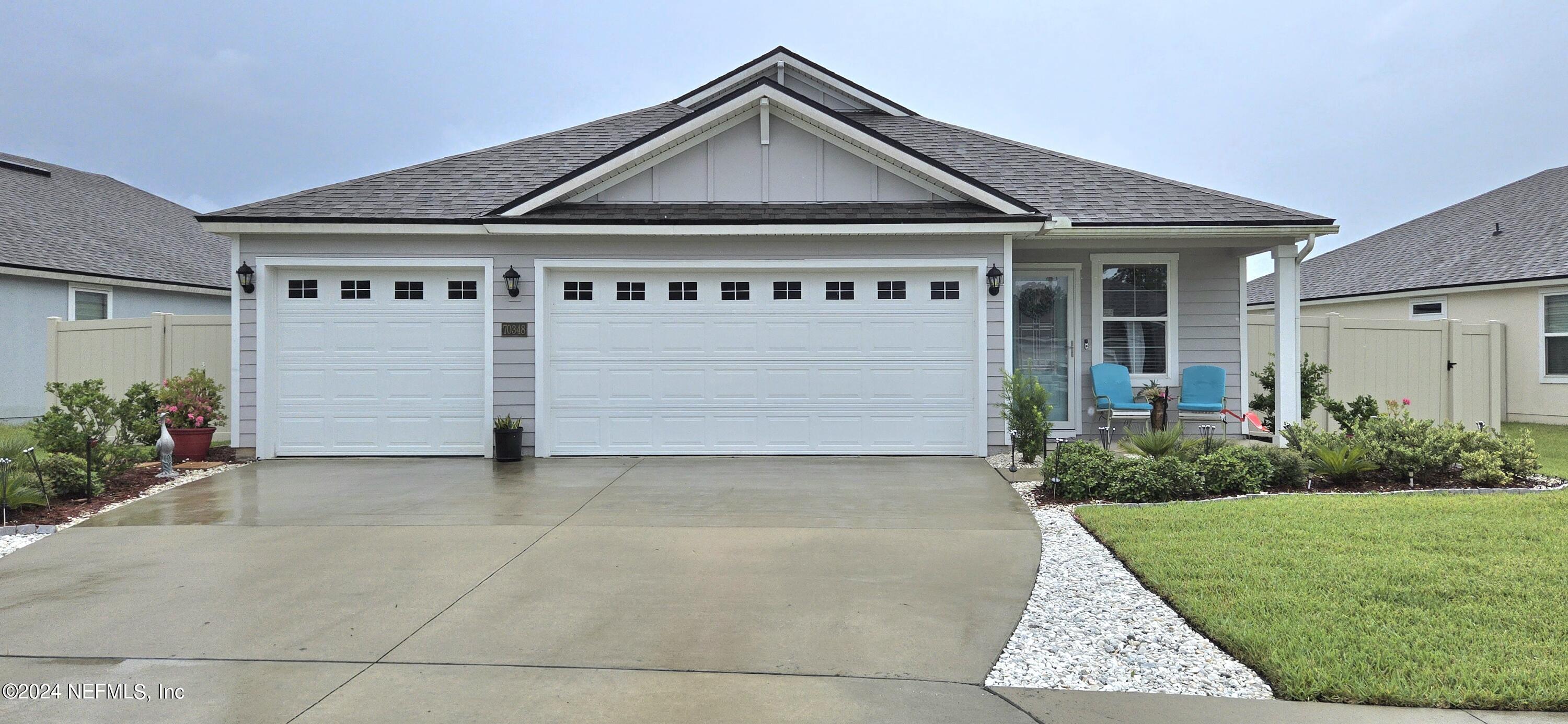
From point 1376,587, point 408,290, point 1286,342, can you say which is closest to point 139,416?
point 408,290

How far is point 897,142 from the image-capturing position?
9477 millimetres

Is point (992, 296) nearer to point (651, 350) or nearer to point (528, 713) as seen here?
point (651, 350)

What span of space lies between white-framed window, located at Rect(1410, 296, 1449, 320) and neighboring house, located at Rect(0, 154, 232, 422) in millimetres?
24463

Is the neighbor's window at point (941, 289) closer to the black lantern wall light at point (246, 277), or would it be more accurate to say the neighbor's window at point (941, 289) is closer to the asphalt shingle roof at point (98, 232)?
A: the black lantern wall light at point (246, 277)

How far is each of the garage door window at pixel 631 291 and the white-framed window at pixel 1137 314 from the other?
19.3 ft

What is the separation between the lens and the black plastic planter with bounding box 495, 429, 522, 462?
9406 mm

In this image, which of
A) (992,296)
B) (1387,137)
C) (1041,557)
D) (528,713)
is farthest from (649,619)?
(1387,137)

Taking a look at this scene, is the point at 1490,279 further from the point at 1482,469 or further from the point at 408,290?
the point at 408,290

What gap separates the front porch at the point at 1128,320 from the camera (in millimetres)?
10688

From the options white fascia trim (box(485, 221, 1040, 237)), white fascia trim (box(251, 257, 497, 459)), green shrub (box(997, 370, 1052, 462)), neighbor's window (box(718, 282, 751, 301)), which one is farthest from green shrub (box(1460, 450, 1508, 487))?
white fascia trim (box(251, 257, 497, 459))

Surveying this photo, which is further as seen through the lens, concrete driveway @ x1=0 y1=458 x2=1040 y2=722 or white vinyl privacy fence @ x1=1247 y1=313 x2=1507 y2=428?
white vinyl privacy fence @ x1=1247 y1=313 x2=1507 y2=428

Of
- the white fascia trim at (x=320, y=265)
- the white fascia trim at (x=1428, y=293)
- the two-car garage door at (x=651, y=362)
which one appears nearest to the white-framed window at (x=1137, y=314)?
the two-car garage door at (x=651, y=362)

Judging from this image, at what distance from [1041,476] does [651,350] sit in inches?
184

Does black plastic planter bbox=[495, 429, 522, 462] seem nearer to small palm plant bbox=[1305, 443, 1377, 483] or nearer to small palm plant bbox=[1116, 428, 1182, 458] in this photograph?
small palm plant bbox=[1116, 428, 1182, 458]
